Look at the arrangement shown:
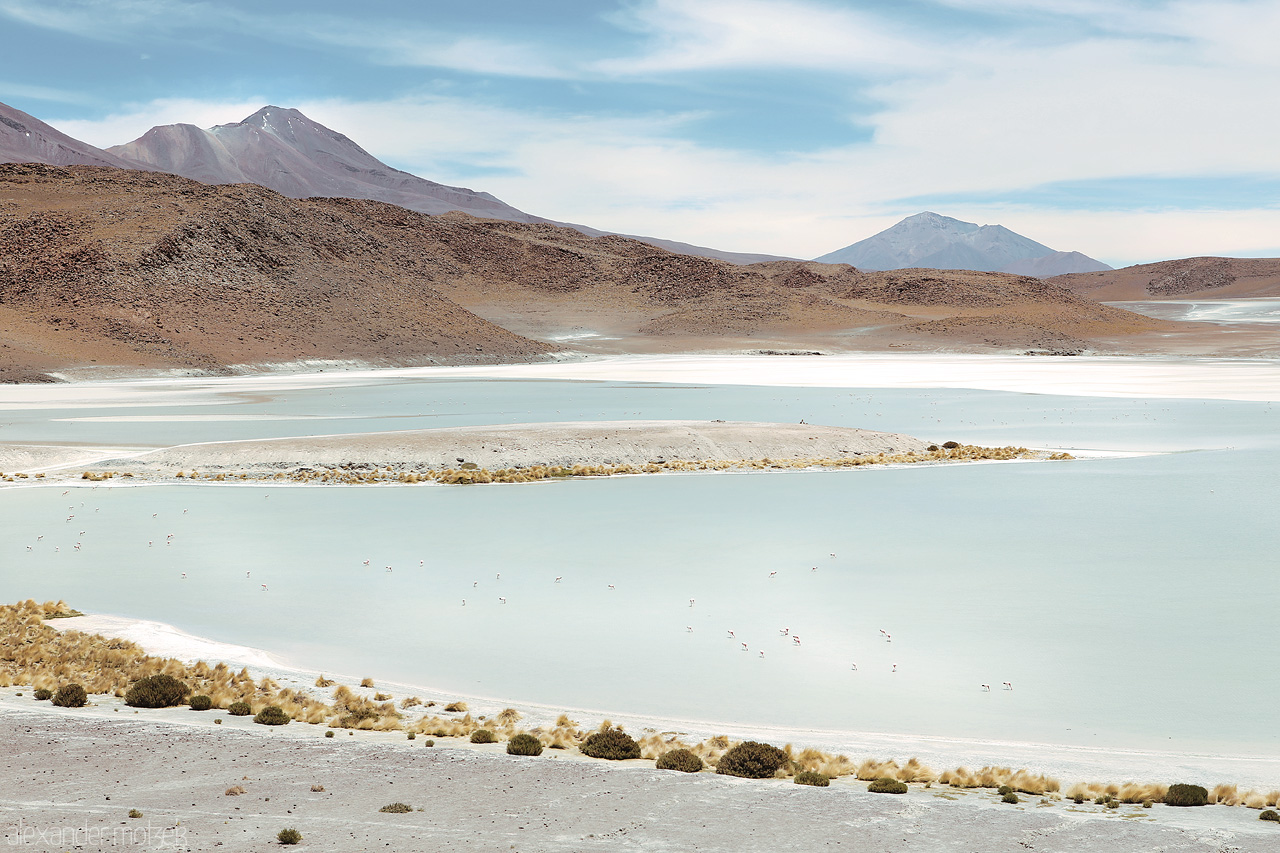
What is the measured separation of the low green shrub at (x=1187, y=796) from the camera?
6.97m

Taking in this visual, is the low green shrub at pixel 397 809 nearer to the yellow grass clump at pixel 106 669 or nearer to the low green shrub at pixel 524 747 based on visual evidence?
the low green shrub at pixel 524 747

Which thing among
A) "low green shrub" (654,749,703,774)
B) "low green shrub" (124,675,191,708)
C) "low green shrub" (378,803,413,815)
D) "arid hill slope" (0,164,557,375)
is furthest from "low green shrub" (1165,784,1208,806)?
"arid hill slope" (0,164,557,375)

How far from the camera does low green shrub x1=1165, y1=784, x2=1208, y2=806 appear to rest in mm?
6969

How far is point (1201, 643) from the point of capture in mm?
10953

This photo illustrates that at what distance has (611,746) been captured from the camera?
791 centimetres

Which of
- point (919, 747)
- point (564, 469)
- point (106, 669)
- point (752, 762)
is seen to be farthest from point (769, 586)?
point (564, 469)

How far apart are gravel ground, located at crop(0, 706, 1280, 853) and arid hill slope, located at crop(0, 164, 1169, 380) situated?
2328 inches

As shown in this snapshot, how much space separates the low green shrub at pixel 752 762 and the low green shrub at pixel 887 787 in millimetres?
642

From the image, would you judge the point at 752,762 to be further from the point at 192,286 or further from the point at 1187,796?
the point at 192,286

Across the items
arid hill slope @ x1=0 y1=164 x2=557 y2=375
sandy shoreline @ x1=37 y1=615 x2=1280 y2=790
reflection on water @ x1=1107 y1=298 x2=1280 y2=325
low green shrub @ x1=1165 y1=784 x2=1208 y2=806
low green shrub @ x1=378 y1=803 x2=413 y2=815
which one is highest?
reflection on water @ x1=1107 y1=298 x2=1280 y2=325

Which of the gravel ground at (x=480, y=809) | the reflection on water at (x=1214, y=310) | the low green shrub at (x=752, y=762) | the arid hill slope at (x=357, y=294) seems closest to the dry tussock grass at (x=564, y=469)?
the gravel ground at (x=480, y=809)

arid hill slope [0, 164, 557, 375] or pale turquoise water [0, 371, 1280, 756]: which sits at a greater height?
arid hill slope [0, 164, 557, 375]

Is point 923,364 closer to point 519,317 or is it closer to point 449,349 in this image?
point 449,349

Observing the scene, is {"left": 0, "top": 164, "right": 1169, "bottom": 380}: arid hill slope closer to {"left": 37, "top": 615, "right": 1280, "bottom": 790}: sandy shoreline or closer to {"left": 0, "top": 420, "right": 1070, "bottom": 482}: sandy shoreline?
{"left": 0, "top": 420, "right": 1070, "bottom": 482}: sandy shoreline
